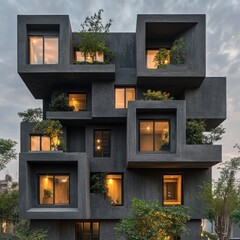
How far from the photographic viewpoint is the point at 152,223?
10.1 meters

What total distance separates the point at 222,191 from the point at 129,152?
17.3ft

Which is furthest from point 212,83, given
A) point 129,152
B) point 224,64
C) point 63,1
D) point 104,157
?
point 63,1

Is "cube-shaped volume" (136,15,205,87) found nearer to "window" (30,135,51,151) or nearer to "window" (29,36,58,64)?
"window" (29,36,58,64)

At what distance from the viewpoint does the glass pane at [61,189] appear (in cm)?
1412

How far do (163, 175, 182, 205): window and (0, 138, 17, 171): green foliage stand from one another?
9907 mm

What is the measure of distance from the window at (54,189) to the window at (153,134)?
4718mm

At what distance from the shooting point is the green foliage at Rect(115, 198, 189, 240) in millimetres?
10008

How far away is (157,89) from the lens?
15.6 metres

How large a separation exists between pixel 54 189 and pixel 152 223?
637 centimetres

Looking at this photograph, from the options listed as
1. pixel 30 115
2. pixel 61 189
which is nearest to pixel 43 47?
pixel 30 115

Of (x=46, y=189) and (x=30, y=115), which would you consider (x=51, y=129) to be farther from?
(x=46, y=189)

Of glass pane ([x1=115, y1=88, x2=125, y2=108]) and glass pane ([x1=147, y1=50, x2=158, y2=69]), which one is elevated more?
glass pane ([x1=147, y1=50, x2=158, y2=69])

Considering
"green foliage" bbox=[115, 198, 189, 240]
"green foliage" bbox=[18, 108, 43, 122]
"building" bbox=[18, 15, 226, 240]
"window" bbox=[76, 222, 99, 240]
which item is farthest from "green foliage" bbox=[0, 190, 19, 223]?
"green foliage" bbox=[115, 198, 189, 240]

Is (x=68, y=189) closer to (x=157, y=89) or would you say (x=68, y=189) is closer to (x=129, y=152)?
(x=129, y=152)
